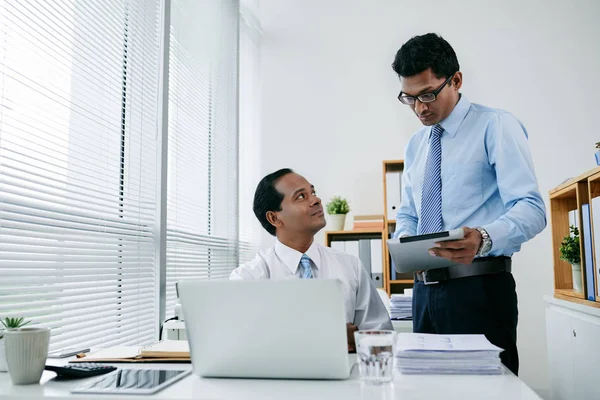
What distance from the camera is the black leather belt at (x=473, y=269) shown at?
1609mm

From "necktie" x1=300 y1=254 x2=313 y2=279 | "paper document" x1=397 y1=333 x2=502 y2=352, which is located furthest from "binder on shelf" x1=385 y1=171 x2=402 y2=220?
"paper document" x1=397 y1=333 x2=502 y2=352

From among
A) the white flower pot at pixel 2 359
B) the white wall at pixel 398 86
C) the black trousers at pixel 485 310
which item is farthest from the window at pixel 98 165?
the black trousers at pixel 485 310

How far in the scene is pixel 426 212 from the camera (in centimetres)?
178

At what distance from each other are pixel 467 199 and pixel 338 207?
7.44ft

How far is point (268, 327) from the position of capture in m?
1.04

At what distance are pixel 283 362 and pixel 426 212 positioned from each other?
87cm

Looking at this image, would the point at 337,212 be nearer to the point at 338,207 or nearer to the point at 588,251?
the point at 338,207

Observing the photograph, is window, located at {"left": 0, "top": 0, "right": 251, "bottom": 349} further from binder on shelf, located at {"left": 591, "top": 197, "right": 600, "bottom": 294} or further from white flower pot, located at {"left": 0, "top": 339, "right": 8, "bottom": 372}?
binder on shelf, located at {"left": 591, "top": 197, "right": 600, "bottom": 294}

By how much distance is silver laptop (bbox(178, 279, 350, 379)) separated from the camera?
101 centimetres

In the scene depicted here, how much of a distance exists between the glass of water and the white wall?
3152 millimetres

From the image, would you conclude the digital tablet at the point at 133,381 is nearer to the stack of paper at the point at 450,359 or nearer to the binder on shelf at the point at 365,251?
the stack of paper at the point at 450,359

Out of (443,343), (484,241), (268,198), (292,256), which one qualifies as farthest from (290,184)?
(443,343)

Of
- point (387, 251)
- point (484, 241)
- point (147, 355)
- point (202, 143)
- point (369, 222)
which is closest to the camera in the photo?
point (147, 355)

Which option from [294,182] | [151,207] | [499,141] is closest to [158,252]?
[151,207]
